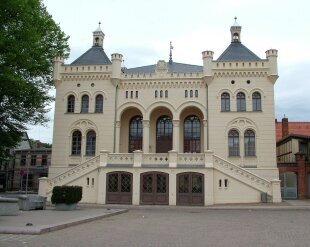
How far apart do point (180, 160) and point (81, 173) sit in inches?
305

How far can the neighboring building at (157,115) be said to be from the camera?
31.6 meters

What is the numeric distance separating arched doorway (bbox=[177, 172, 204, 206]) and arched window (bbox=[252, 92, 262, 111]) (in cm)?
961

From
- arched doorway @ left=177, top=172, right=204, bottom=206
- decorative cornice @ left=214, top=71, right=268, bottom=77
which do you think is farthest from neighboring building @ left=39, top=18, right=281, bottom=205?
arched doorway @ left=177, top=172, right=204, bottom=206

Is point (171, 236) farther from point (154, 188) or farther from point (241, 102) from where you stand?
point (241, 102)

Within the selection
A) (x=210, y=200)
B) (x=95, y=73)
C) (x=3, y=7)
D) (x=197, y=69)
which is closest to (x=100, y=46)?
(x=95, y=73)

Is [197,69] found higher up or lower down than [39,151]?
higher up

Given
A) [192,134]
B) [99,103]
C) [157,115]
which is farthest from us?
[157,115]

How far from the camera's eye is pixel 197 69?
130ft

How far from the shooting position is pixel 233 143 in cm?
3488

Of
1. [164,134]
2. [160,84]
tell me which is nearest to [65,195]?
[160,84]

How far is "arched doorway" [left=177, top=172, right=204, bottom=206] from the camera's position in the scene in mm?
28859

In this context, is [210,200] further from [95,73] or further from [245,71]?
[95,73]

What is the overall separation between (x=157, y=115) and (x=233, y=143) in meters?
7.90

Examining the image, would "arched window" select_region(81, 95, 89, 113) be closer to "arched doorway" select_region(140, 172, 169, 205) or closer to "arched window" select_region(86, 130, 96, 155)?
"arched window" select_region(86, 130, 96, 155)
